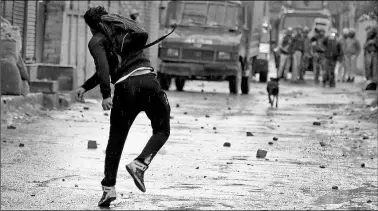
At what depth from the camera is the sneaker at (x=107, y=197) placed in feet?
29.1

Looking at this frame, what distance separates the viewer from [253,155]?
13.4m

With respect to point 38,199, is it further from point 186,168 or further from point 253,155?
point 253,155

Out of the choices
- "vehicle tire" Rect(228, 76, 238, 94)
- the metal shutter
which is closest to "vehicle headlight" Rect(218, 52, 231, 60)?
"vehicle tire" Rect(228, 76, 238, 94)

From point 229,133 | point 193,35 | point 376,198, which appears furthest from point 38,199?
point 193,35

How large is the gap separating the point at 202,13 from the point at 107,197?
2118 cm

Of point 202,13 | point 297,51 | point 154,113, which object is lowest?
point 297,51

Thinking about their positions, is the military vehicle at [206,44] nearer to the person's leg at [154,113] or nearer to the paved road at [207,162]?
the paved road at [207,162]

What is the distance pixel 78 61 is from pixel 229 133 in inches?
411

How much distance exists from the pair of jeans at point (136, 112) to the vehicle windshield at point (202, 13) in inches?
816

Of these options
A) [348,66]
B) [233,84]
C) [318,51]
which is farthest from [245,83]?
[348,66]

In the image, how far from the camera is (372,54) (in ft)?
109

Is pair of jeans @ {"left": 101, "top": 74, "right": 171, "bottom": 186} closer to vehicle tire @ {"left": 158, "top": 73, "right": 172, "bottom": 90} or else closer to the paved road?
the paved road

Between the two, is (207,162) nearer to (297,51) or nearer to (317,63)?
(297,51)

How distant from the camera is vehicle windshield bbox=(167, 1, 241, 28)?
1172 inches
